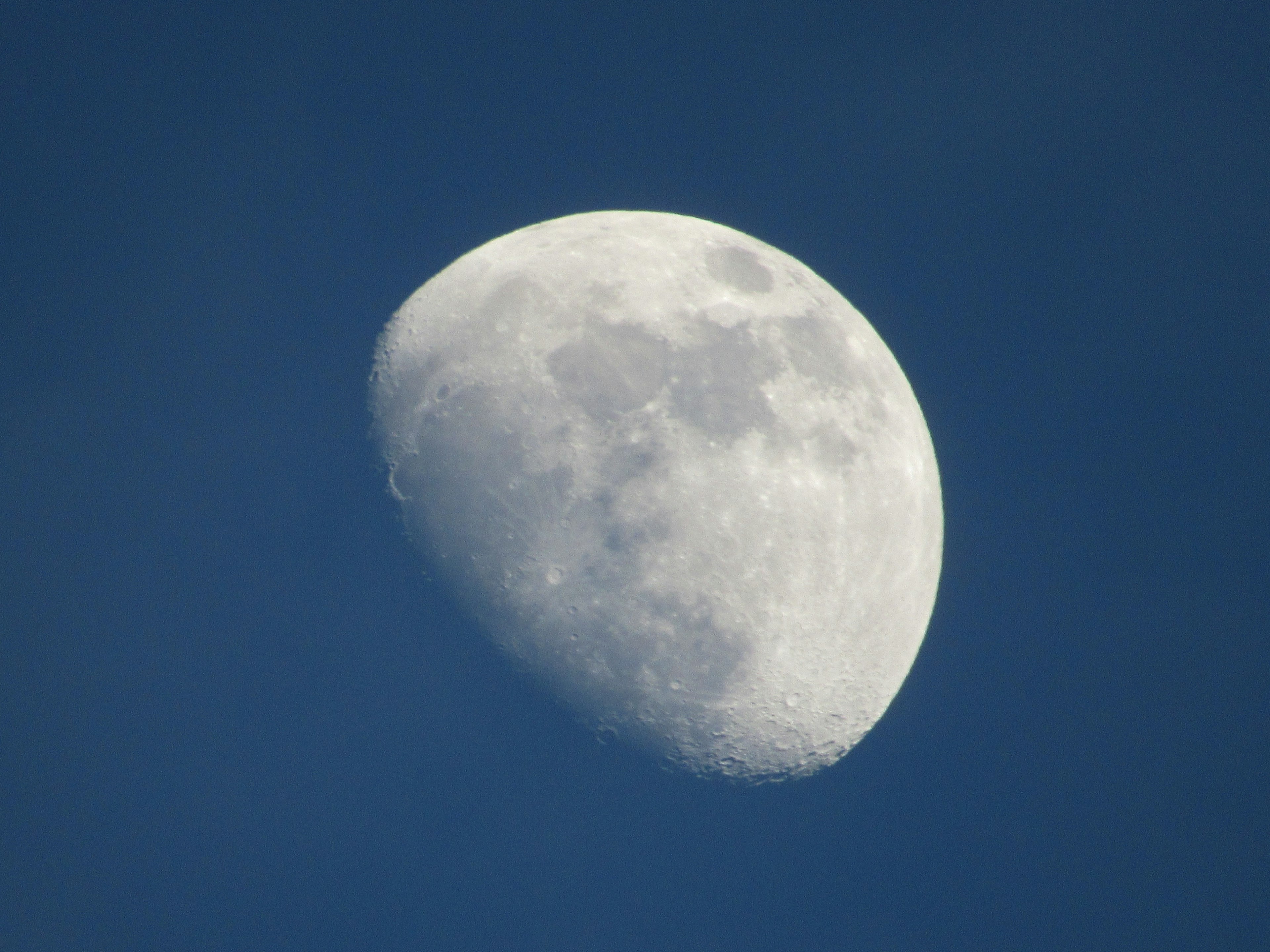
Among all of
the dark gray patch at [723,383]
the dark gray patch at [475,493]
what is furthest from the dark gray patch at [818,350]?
the dark gray patch at [475,493]

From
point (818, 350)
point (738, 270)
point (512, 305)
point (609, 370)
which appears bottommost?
point (609, 370)

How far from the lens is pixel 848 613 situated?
7113mm

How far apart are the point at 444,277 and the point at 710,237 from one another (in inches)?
90.7

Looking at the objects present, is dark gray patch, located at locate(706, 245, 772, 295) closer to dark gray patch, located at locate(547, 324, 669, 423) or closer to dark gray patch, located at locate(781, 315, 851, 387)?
dark gray patch, located at locate(781, 315, 851, 387)

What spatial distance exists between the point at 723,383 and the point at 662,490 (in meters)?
0.94

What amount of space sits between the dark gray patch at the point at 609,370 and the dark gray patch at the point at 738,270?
112 cm

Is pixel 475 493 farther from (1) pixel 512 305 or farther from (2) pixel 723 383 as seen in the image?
(2) pixel 723 383

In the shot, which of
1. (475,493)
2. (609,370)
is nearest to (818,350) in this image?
(609,370)

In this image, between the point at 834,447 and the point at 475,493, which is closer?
the point at 475,493

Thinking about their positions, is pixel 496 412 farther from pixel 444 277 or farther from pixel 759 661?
pixel 759 661

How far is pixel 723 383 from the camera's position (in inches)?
265

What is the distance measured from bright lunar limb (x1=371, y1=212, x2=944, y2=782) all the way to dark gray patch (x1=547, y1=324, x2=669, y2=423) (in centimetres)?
1

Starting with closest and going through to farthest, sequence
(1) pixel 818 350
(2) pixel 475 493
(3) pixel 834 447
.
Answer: (2) pixel 475 493 → (3) pixel 834 447 → (1) pixel 818 350

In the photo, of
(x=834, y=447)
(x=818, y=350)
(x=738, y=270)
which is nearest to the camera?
(x=834, y=447)
